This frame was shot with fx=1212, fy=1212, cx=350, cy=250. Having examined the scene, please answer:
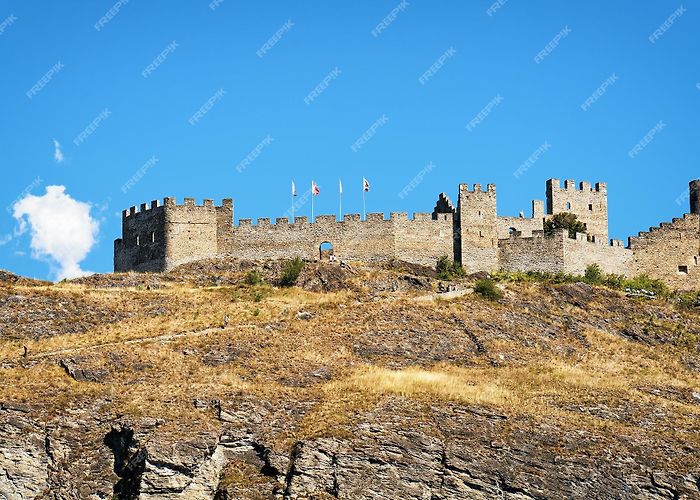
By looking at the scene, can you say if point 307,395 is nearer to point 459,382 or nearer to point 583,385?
point 459,382

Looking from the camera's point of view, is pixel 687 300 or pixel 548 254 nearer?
pixel 687 300

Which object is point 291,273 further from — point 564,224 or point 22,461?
point 22,461

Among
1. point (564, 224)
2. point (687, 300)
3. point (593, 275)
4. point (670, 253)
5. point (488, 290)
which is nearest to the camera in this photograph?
point (488, 290)

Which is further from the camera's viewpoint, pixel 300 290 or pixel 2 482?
pixel 300 290

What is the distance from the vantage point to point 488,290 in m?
72.4

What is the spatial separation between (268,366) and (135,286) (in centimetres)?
1872

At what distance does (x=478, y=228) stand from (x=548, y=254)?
5.05m

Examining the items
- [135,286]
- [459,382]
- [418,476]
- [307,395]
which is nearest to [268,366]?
[307,395]

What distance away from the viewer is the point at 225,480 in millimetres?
48031

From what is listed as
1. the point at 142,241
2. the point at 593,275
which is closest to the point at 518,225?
the point at 593,275

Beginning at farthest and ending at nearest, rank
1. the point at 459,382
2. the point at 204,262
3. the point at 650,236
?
the point at 650,236 → the point at 204,262 → the point at 459,382

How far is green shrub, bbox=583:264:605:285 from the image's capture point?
79812mm

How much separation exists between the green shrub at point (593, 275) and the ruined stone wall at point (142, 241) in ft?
91.6

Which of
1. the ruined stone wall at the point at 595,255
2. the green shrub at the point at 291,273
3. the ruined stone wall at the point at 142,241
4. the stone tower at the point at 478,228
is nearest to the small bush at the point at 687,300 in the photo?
the ruined stone wall at the point at 595,255
